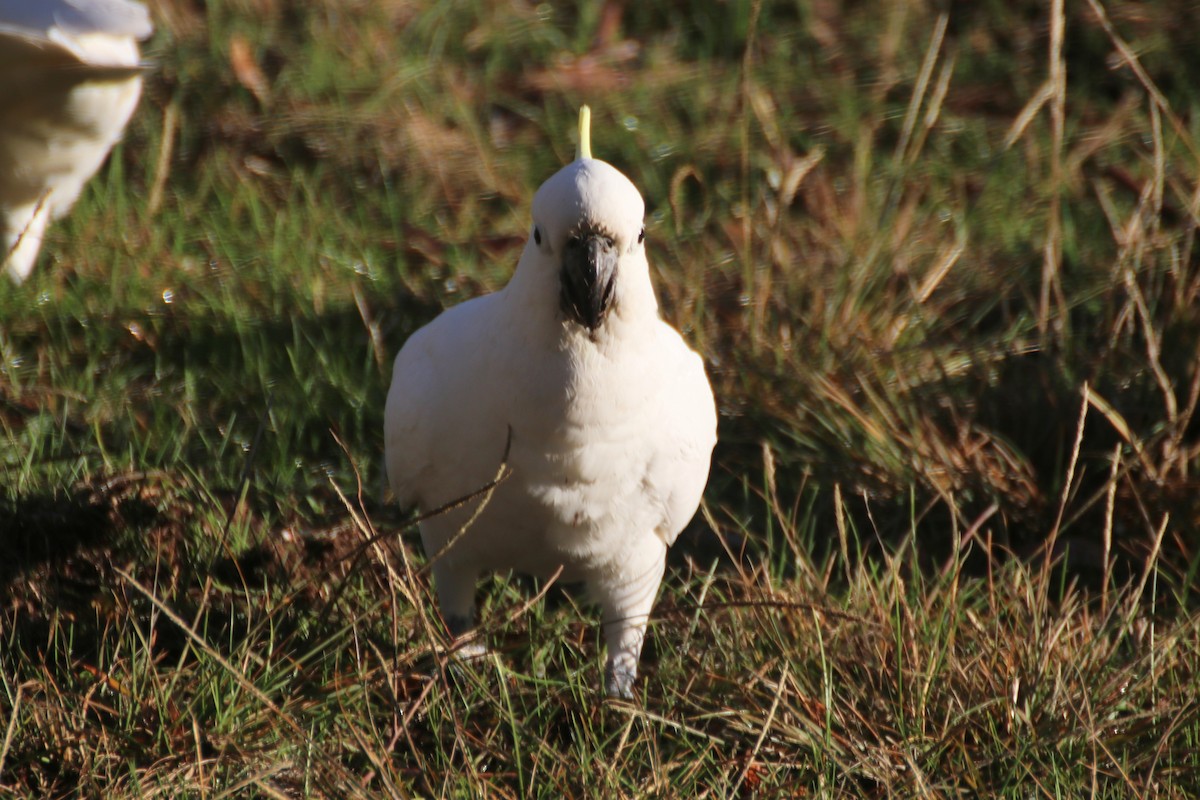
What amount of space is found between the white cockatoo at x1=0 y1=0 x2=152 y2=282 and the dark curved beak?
49.5 inches

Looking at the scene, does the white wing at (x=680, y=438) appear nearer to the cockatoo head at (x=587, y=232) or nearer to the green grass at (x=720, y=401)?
the green grass at (x=720, y=401)

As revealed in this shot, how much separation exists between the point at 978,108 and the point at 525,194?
1.77 m

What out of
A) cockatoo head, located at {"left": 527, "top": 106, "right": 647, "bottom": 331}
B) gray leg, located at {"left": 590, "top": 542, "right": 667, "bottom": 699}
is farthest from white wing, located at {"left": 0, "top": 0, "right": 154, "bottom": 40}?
gray leg, located at {"left": 590, "top": 542, "right": 667, "bottom": 699}

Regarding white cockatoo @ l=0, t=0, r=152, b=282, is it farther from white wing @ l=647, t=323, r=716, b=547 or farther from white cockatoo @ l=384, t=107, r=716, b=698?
white wing @ l=647, t=323, r=716, b=547

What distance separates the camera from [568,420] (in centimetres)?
230

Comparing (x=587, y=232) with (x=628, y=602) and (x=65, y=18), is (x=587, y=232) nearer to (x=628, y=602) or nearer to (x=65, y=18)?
(x=628, y=602)

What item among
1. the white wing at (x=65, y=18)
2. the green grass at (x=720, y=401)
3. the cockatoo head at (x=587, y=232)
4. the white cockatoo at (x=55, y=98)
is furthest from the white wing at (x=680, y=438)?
the white wing at (x=65, y=18)

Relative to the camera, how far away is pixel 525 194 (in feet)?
14.5

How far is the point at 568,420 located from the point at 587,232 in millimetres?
338

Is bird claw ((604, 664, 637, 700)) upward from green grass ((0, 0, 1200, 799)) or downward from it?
downward

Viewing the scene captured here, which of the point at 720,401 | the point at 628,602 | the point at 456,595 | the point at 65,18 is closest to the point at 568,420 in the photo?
the point at 628,602

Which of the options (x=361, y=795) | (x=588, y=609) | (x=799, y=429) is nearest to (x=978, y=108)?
(x=799, y=429)

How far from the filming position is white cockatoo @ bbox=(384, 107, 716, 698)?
2.19m

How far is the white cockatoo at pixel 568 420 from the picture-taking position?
2.19 m
